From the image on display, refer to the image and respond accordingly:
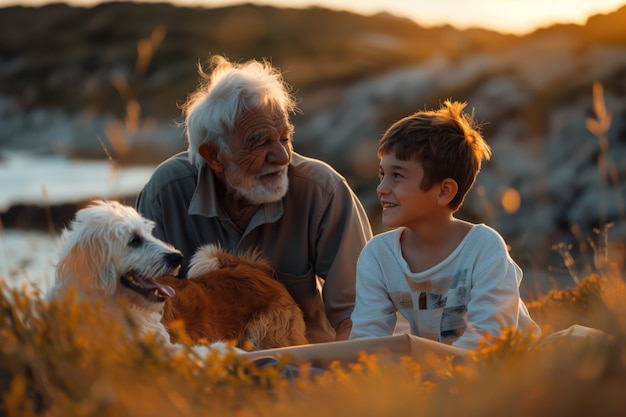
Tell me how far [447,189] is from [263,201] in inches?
50.5

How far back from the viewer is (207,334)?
405 cm

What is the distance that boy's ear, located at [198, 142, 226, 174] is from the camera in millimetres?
4812

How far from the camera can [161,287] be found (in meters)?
3.86

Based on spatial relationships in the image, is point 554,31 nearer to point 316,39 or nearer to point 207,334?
point 207,334

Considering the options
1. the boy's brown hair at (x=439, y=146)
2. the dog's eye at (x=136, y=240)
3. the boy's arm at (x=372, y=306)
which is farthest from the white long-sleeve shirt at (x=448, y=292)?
the dog's eye at (x=136, y=240)

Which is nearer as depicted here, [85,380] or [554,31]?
[85,380]

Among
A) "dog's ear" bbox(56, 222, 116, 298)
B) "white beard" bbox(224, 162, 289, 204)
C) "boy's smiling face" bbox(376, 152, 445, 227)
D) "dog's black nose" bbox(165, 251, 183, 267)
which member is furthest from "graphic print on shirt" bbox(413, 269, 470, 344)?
"dog's ear" bbox(56, 222, 116, 298)

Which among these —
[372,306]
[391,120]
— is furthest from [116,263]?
[391,120]

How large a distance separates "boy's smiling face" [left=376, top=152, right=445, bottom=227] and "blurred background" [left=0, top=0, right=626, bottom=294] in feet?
2.80

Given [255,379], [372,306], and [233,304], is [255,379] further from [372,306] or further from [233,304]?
[233,304]

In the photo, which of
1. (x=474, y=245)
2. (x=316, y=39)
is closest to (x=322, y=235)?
(x=474, y=245)

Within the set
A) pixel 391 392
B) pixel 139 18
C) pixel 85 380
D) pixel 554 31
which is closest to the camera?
pixel 391 392

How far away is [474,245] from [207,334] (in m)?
1.38

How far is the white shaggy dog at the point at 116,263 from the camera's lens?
3.75 m
